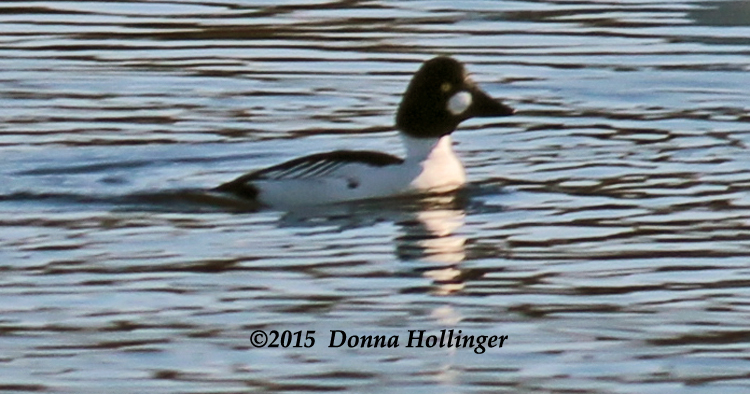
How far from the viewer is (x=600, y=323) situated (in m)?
9.25

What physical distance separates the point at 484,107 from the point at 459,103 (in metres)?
0.21

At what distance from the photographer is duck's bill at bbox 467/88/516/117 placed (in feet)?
43.1

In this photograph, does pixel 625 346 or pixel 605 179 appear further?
pixel 605 179

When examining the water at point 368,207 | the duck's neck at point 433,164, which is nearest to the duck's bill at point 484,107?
the duck's neck at point 433,164

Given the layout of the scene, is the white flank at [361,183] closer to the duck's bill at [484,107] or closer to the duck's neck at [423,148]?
the duck's neck at [423,148]

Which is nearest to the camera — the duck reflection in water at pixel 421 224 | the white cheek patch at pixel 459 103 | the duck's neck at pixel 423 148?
the duck reflection in water at pixel 421 224

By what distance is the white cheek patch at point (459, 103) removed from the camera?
1299 cm

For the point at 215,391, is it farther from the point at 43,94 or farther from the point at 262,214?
the point at 43,94

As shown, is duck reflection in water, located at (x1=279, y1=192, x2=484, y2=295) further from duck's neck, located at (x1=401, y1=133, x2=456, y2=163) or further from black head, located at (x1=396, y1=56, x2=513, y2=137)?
black head, located at (x1=396, y1=56, x2=513, y2=137)

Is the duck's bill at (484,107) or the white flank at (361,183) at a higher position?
the duck's bill at (484,107)

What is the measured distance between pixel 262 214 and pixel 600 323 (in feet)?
11.0

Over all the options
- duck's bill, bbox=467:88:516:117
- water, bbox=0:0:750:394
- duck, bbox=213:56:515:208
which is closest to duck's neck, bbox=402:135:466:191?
duck, bbox=213:56:515:208

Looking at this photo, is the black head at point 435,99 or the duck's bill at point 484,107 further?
the duck's bill at point 484,107

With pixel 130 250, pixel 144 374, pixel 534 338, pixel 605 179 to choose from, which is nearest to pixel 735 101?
pixel 605 179
